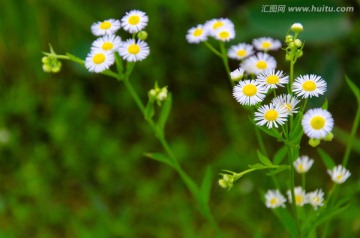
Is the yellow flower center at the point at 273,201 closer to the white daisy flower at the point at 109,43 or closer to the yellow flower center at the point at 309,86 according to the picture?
the yellow flower center at the point at 309,86

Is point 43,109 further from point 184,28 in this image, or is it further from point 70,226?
point 184,28

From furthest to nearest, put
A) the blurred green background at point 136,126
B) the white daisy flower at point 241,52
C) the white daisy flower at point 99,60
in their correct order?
the blurred green background at point 136,126 → the white daisy flower at point 241,52 → the white daisy flower at point 99,60

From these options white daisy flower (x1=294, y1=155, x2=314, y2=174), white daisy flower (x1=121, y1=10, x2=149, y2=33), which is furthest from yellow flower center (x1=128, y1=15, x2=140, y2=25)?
white daisy flower (x1=294, y1=155, x2=314, y2=174)

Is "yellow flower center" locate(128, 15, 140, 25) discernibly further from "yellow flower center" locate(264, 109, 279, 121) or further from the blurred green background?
the blurred green background

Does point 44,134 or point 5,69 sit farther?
point 5,69

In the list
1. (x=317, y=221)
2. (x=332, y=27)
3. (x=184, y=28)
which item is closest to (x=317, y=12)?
(x=332, y=27)

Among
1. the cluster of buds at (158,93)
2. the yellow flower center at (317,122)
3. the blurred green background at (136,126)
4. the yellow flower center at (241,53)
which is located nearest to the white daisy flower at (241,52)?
the yellow flower center at (241,53)
